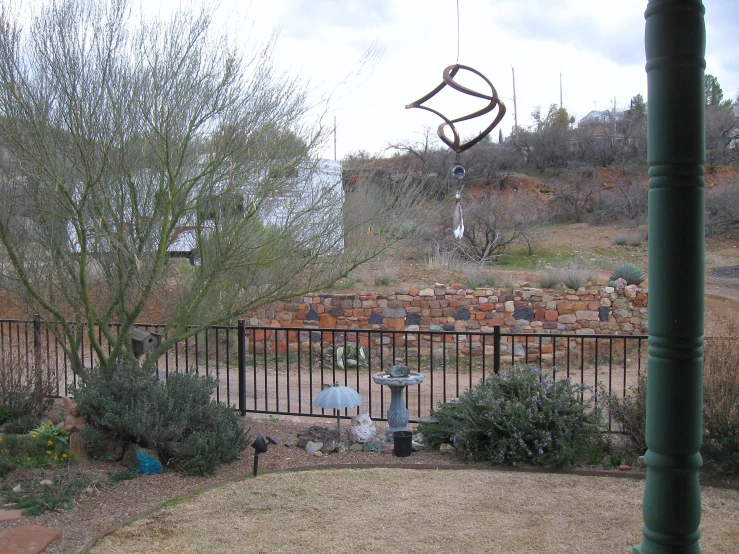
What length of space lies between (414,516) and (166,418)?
2.25 m

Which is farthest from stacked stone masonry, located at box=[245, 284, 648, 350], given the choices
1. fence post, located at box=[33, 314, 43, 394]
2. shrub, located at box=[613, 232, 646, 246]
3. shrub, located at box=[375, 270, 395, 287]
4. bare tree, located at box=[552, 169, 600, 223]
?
bare tree, located at box=[552, 169, 600, 223]

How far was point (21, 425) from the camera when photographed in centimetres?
646

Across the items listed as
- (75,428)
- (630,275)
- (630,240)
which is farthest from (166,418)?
Answer: (630,240)

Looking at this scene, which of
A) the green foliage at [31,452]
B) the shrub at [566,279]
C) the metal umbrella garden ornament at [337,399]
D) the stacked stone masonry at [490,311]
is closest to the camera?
the green foliage at [31,452]

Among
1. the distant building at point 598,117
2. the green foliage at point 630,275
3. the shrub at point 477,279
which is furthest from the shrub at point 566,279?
the distant building at point 598,117

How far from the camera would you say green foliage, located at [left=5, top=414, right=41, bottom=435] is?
6441 mm

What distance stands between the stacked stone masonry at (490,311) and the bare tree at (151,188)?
673 cm

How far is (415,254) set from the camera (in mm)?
18312

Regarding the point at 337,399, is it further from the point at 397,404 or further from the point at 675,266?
the point at 675,266

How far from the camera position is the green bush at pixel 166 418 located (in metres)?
5.26

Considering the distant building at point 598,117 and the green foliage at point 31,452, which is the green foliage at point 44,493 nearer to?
the green foliage at point 31,452

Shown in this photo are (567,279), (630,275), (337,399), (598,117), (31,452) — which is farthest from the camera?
(598,117)

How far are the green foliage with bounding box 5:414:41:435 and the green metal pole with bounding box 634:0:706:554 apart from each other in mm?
6068

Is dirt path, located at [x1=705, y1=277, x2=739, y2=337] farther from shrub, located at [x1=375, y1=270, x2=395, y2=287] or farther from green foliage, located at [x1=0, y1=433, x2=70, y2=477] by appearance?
green foliage, located at [x1=0, y1=433, x2=70, y2=477]
